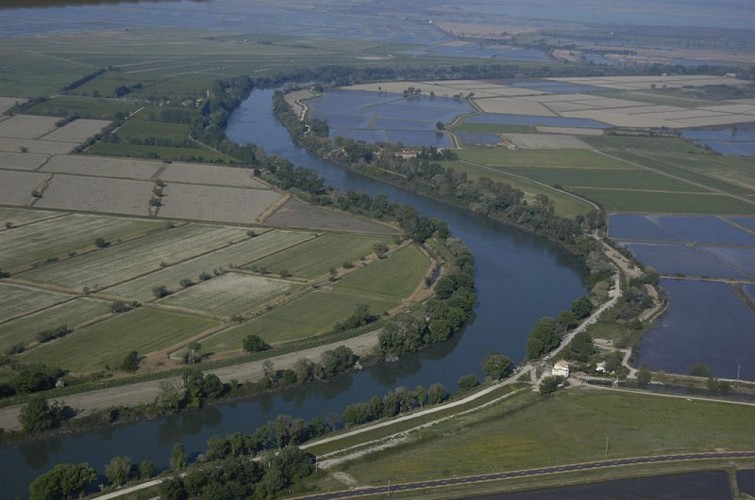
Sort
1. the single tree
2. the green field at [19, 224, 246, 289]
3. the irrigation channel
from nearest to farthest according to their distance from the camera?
the irrigation channel < the single tree < the green field at [19, 224, 246, 289]

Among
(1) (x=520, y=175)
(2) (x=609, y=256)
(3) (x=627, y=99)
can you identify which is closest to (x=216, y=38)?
(3) (x=627, y=99)

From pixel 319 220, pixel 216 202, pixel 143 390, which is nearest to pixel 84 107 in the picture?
pixel 216 202

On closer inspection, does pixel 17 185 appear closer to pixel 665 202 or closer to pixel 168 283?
pixel 168 283

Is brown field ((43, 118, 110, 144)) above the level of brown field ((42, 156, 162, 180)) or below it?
above

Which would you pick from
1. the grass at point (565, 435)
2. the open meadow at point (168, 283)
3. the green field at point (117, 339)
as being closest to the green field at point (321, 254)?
the open meadow at point (168, 283)

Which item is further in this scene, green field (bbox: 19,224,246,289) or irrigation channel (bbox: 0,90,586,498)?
green field (bbox: 19,224,246,289)

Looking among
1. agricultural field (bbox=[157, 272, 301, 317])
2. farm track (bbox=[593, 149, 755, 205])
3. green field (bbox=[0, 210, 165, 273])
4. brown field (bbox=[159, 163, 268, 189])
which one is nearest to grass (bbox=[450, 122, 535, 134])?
farm track (bbox=[593, 149, 755, 205])

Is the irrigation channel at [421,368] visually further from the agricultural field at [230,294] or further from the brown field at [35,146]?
the brown field at [35,146]

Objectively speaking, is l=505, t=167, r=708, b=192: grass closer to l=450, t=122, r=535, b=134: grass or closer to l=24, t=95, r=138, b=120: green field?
l=450, t=122, r=535, b=134: grass
